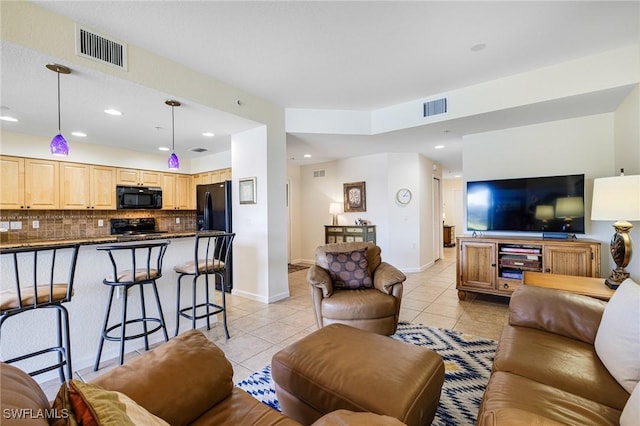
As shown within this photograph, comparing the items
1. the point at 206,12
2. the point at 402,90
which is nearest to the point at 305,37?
the point at 206,12

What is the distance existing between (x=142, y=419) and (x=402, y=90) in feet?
12.6

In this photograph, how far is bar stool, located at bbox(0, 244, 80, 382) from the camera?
1.69 meters

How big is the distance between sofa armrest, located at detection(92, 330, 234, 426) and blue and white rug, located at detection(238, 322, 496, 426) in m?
0.84

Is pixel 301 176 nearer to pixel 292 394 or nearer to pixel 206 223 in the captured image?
pixel 206 223

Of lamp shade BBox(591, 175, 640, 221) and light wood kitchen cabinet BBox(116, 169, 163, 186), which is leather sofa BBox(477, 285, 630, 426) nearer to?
lamp shade BBox(591, 175, 640, 221)

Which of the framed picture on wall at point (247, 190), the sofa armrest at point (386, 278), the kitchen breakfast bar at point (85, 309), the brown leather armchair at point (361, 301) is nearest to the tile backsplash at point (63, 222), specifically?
the kitchen breakfast bar at point (85, 309)

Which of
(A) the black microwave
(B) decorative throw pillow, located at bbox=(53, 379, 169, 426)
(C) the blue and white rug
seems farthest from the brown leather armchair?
(A) the black microwave

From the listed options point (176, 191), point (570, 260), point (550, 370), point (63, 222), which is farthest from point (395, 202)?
point (63, 222)

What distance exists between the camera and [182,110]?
3.24m

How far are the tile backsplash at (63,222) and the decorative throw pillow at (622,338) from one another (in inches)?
216

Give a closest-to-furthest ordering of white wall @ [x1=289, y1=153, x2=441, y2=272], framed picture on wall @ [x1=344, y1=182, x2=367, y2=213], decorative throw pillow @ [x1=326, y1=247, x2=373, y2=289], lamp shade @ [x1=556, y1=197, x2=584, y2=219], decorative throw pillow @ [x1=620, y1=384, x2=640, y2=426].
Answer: decorative throw pillow @ [x1=620, y1=384, x2=640, y2=426]
decorative throw pillow @ [x1=326, y1=247, x2=373, y2=289]
lamp shade @ [x1=556, y1=197, x2=584, y2=219]
white wall @ [x1=289, y1=153, x2=441, y2=272]
framed picture on wall @ [x1=344, y1=182, x2=367, y2=213]

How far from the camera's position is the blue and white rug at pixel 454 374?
1736mm

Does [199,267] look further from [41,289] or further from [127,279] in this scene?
[41,289]

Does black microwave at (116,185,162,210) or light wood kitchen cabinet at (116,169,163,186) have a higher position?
light wood kitchen cabinet at (116,169,163,186)
